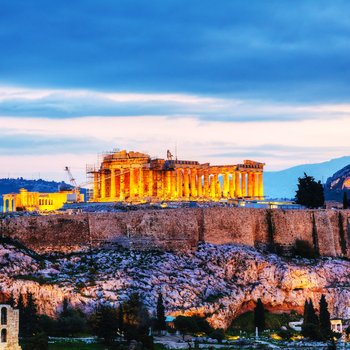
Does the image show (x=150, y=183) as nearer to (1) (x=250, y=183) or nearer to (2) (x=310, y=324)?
(1) (x=250, y=183)

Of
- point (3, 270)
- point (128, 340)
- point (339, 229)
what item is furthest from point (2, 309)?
point (339, 229)

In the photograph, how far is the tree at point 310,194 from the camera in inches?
4749

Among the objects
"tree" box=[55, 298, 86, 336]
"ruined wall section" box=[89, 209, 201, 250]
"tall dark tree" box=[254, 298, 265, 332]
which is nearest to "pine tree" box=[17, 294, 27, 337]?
"tree" box=[55, 298, 86, 336]

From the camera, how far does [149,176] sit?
125 metres

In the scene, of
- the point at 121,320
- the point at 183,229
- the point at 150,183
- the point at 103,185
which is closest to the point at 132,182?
the point at 150,183

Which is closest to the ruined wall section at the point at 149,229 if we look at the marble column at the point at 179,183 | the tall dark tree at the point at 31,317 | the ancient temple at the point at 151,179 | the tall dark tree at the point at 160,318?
the tall dark tree at the point at 160,318

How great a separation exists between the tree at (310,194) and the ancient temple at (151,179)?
8.55 meters

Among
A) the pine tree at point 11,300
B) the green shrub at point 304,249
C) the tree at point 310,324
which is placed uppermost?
the green shrub at point 304,249

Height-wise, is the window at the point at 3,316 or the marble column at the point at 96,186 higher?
the marble column at the point at 96,186

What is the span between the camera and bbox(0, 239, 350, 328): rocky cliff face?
87.6 meters

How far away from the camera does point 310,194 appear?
121 metres

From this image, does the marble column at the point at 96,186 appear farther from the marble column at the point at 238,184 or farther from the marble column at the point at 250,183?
the marble column at the point at 250,183

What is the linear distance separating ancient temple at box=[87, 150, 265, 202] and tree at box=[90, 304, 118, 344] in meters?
38.8

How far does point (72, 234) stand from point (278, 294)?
53.4ft
